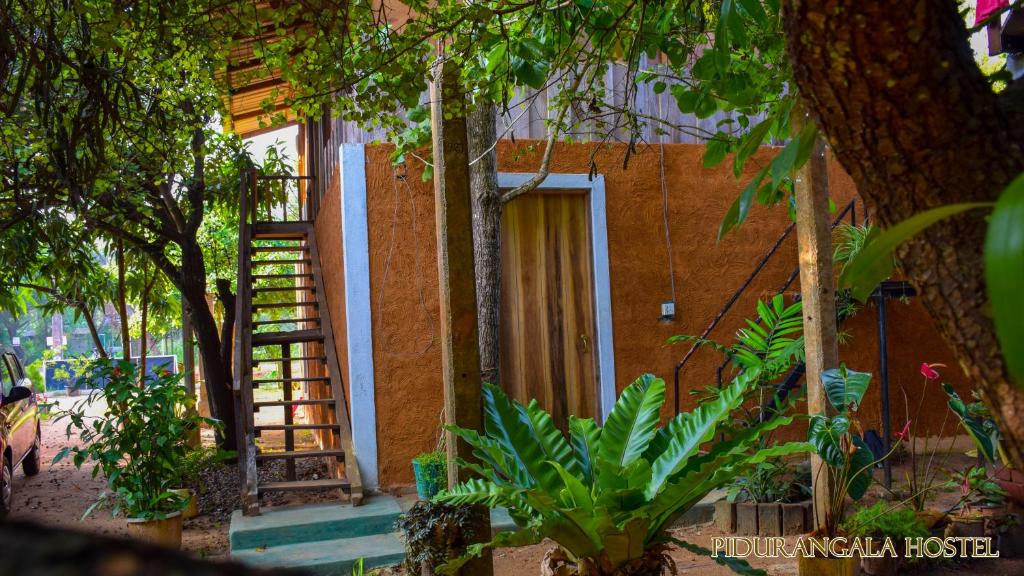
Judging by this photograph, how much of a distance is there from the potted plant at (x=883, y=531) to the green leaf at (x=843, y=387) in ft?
2.22

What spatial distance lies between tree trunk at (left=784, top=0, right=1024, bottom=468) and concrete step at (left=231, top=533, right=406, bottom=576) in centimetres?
482

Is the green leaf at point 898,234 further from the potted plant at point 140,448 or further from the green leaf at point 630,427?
the potted plant at point 140,448

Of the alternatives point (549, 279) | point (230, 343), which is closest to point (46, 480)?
point (230, 343)

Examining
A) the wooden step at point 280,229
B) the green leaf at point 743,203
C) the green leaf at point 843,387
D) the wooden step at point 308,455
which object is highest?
the wooden step at point 280,229

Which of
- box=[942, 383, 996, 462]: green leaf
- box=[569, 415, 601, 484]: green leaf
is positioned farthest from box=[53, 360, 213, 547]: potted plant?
box=[942, 383, 996, 462]: green leaf

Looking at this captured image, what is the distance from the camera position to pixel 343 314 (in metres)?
7.64

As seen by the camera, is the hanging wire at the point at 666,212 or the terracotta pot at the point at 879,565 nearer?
the terracotta pot at the point at 879,565

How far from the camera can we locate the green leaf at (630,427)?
4258 mm

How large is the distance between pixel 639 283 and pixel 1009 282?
7348mm

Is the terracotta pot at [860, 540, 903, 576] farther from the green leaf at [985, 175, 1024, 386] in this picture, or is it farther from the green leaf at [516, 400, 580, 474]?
the green leaf at [985, 175, 1024, 386]

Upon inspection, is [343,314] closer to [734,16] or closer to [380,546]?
[380,546]

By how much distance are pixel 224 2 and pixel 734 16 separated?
7.95 ft

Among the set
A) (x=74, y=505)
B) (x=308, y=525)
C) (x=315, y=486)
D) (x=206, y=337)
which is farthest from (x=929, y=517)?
(x=206, y=337)

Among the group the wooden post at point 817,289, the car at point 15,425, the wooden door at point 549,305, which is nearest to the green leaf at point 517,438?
the wooden post at point 817,289
